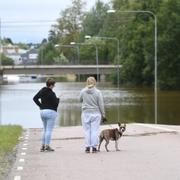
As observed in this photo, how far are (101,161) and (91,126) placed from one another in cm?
216

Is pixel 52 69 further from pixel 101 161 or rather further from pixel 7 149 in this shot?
pixel 101 161

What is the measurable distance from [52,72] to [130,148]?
4011 inches

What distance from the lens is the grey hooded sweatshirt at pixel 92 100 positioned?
16.3m

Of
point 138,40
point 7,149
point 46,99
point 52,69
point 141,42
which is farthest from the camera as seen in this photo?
point 52,69

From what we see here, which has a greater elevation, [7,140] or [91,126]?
[91,126]

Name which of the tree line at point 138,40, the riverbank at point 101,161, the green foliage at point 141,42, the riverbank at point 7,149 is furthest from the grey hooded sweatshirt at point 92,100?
the green foliage at point 141,42

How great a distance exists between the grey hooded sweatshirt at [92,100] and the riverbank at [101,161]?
107 centimetres

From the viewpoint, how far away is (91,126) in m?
16.4

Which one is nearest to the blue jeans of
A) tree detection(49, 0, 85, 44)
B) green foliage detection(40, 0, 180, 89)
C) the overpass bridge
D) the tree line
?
the tree line

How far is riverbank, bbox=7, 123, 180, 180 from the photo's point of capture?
1220 cm

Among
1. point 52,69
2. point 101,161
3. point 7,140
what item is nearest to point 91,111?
point 101,161

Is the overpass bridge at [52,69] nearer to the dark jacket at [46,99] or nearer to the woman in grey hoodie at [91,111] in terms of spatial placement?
the dark jacket at [46,99]

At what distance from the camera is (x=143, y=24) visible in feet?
330

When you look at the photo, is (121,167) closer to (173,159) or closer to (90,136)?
(173,159)
